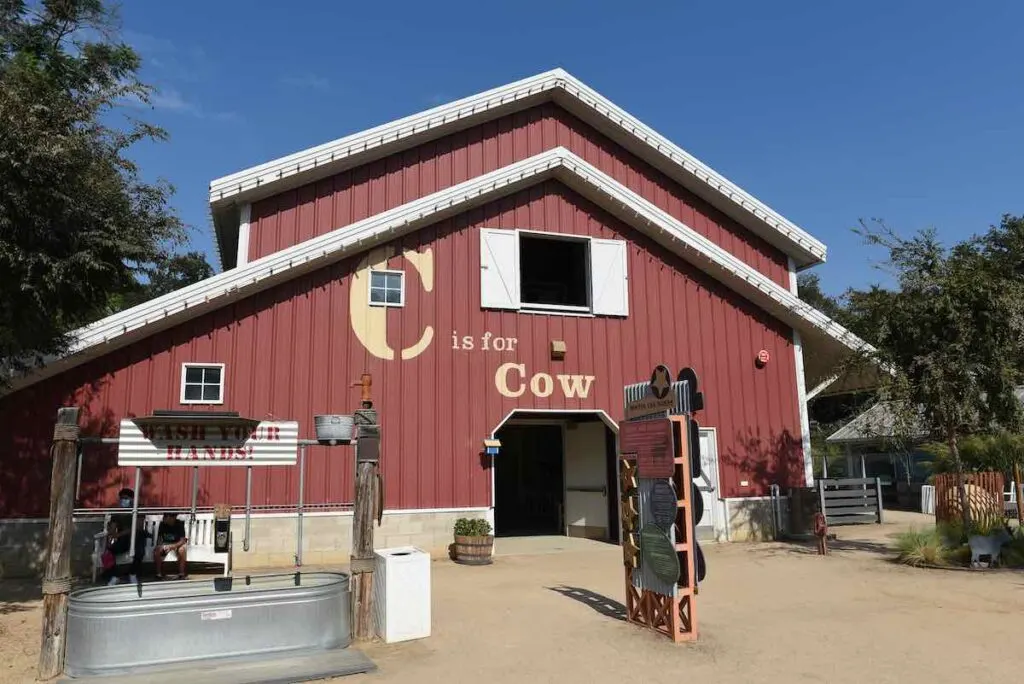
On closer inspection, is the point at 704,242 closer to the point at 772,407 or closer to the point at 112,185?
the point at 772,407

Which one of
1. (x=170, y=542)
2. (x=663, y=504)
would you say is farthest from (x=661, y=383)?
(x=170, y=542)

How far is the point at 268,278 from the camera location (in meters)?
12.6

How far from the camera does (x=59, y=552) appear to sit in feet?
22.1

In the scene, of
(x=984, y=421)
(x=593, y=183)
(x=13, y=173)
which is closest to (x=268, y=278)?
(x=13, y=173)

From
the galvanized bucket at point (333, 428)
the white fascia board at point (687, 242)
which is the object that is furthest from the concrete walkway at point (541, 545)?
the galvanized bucket at point (333, 428)

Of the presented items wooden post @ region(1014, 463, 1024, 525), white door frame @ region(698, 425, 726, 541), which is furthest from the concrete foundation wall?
wooden post @ region(1014, 463, 1024, 525)

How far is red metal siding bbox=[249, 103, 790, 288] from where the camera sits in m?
14.4

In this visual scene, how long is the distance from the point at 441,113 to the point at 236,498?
27.7 ft

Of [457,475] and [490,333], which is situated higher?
[490,333]

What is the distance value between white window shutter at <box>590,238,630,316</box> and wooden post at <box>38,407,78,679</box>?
10004 mm

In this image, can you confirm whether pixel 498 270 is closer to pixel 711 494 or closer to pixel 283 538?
pixel 283 538

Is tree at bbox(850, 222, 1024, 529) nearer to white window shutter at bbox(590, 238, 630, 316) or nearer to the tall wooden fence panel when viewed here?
the tall wooden fence panel

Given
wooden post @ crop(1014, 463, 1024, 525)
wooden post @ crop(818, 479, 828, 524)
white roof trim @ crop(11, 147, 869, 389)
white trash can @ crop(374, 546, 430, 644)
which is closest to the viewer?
white trash can @ crop(374, 546, 430, 644)

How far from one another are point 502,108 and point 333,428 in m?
10.4
